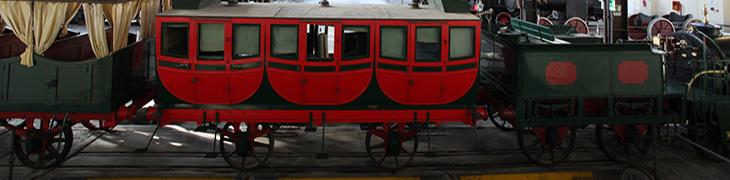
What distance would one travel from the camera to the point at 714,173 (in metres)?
7.84

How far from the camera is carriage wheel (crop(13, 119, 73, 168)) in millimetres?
7414

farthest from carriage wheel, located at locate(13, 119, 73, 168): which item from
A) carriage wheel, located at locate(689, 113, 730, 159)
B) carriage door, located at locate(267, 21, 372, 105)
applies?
carriage wheel, located at locate(689, 113, 730, 159)

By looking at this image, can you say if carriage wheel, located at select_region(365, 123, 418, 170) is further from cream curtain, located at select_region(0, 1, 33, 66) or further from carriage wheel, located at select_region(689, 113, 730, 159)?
carriage wheel, located at select_region(689, 113, 730, 159)

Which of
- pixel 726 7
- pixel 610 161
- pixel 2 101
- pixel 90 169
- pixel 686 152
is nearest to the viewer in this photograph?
pixel 2 101

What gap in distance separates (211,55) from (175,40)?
0.60m

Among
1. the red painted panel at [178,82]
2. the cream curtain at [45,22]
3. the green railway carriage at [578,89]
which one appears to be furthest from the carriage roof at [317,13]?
the cream curtain at [45,22]

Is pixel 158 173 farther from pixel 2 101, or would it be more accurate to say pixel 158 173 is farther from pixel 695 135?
pixel 695 135

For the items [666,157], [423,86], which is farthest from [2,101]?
[666,157]

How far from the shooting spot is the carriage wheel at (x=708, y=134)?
8375 mm

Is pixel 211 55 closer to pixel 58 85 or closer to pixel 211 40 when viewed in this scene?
pixel 211 40

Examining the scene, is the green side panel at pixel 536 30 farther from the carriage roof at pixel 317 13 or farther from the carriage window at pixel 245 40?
the carriage window at pixel 245 40

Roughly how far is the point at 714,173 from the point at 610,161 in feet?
5.05

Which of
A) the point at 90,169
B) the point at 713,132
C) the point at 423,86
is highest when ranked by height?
the point at 423,86

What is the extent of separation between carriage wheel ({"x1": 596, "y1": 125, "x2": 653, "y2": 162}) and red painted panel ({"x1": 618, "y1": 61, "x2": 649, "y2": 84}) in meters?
0.95
